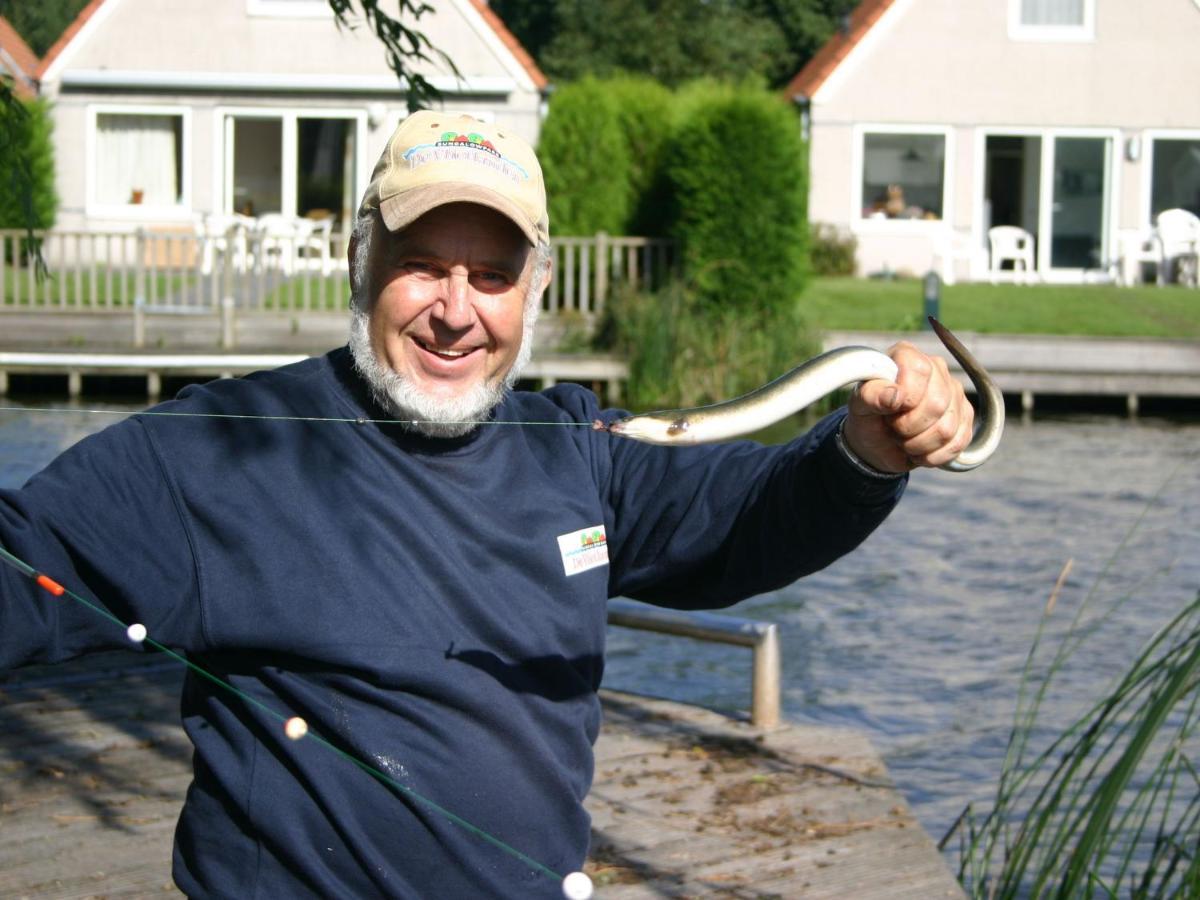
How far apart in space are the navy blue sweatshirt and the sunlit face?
10 centimetres

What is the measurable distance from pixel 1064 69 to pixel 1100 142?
5.80 ft

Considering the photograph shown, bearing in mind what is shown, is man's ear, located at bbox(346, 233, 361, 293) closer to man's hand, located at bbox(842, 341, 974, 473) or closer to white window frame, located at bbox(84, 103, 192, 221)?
man's hand, located at bbox(842, 341, 974, 473)

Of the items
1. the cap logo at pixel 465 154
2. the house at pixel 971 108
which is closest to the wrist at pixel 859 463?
the cap logo at pixel 465 154

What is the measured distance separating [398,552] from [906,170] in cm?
2860

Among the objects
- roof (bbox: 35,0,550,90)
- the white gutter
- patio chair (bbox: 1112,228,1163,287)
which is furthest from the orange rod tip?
patio chair (bbox: 1112,228,1163,287)

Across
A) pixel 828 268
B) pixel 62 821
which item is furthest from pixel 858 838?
pixel 828 268

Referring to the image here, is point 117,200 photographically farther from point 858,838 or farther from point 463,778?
point 463,778

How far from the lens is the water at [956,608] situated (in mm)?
8688

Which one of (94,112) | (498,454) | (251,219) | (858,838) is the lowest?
(858,838)

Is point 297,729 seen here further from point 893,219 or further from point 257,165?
point 257,165

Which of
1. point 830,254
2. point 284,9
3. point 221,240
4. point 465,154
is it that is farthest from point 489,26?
point 465,154

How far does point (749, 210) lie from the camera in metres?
20.9

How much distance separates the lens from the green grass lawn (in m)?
22.7

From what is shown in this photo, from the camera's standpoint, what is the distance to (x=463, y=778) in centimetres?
265
